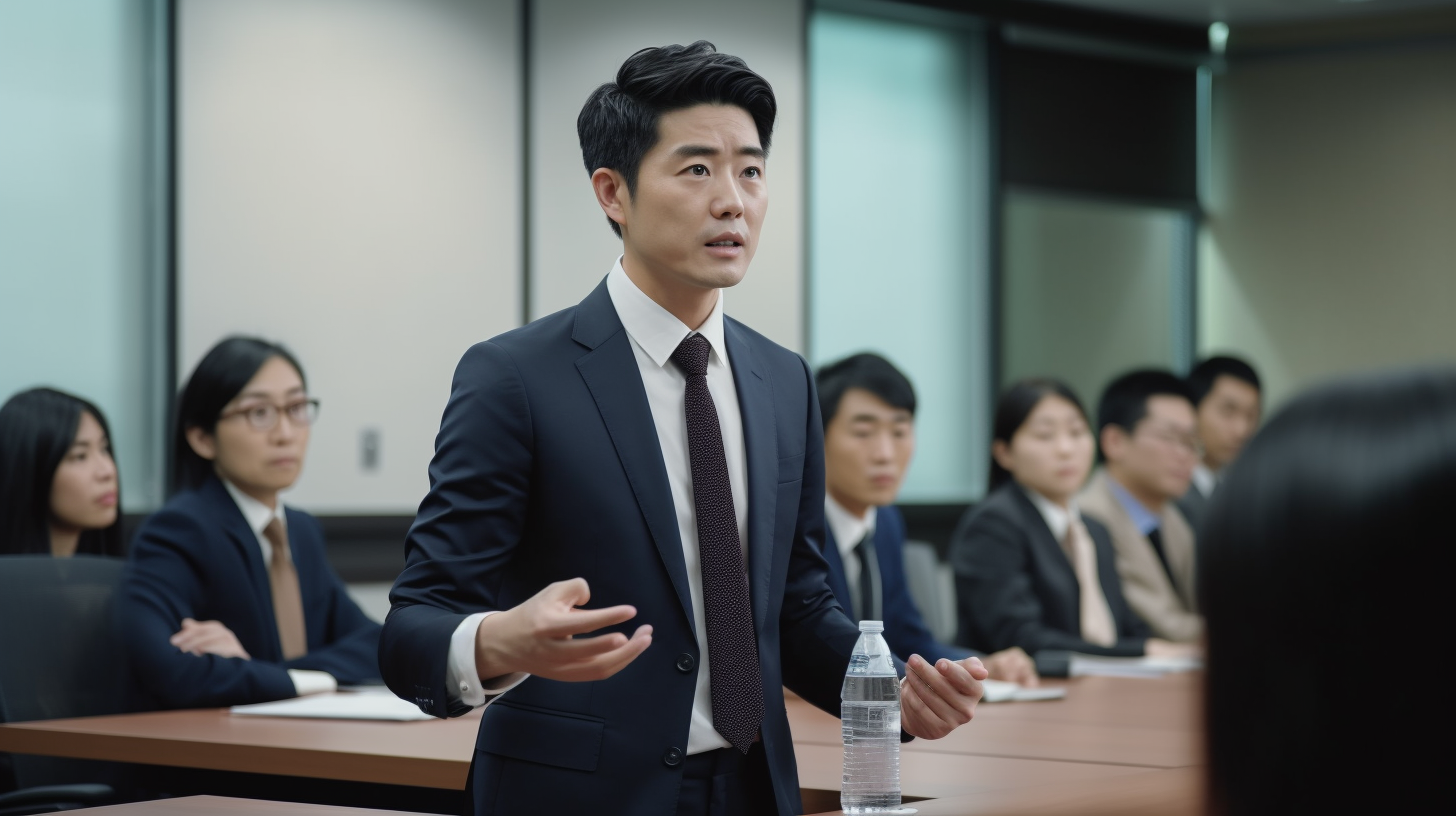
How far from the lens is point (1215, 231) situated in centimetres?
836

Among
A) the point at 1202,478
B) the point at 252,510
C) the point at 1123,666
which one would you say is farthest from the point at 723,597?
the point at 1202,478

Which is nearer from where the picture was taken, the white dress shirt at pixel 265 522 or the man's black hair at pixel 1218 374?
the white dress shirt at pixel 265 522

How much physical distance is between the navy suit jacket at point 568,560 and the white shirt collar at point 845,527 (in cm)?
197

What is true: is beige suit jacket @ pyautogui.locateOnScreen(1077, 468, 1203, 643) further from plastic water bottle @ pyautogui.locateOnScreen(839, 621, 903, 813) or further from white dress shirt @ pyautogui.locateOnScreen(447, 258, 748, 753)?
white dress shirt @ pyautogui.locateOnScreen(447, 258, 748, 753)

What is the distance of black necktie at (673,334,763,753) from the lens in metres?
1.79

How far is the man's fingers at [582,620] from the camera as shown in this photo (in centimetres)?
139

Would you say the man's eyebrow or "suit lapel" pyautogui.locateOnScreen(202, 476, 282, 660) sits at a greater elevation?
the man's eyebrow

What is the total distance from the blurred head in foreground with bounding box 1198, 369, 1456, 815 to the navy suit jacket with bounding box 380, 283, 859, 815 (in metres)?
1.19

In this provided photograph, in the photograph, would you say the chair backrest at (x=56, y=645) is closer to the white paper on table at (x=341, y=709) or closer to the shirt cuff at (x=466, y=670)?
the white paper on table at (x=341, y=709)

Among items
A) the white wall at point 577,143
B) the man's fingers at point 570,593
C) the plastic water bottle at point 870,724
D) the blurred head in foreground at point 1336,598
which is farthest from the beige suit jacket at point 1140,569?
the blurred head in foreground at point 1336,598

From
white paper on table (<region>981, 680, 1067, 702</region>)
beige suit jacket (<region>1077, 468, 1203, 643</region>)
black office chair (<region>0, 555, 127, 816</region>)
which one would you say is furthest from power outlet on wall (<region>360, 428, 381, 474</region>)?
white paper on table (<region>981, 680, 1067, 702</region>)

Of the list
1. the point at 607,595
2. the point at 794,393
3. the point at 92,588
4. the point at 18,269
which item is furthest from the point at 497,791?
the point at 18,269

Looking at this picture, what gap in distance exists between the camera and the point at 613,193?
196 cm

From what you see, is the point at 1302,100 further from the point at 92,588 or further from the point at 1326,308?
the point at 92,588
